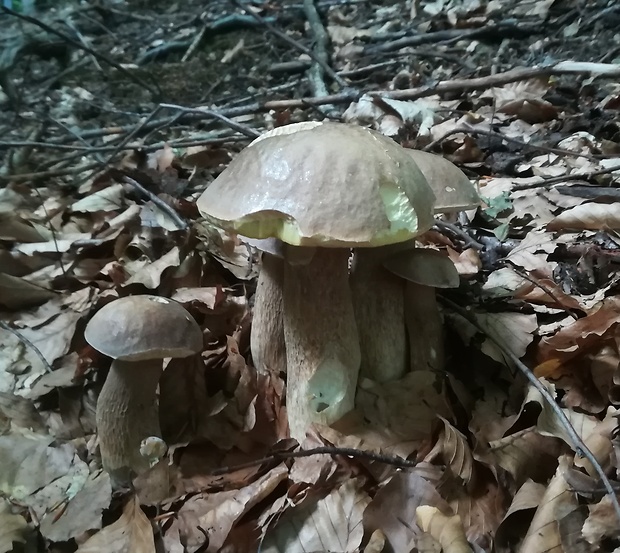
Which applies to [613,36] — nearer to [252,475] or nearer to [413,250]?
[413,250]

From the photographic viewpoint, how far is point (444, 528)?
52.2 inches

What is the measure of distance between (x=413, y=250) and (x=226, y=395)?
871 millimetres

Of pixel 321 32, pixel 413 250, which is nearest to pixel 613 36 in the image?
pixel 321 32

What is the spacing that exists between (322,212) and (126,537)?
3.48 ft

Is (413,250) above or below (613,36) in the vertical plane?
above

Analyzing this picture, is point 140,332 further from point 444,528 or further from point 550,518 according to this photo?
point 550,518

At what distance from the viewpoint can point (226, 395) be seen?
2.03m

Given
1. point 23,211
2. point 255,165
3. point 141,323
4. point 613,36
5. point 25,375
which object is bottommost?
point 613,36

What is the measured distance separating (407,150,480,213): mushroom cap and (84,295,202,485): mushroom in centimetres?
89

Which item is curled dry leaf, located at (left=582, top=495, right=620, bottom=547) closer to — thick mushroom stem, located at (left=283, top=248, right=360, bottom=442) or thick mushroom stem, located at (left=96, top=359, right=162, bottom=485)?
thick mushroom stem, located at (left=283, top=248, right=360, bottom=442)

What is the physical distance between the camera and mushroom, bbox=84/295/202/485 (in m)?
1.59

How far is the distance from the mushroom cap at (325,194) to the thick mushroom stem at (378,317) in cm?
42

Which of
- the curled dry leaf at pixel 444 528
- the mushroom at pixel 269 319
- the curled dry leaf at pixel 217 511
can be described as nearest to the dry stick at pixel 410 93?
the mushroom at pixel 269 319

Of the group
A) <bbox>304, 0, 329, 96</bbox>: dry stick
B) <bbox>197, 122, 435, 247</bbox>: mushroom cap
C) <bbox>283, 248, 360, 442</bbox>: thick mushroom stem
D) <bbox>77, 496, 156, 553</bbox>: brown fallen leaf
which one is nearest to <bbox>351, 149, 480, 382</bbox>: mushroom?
<bbox>283, 248, 360, 442</bbox>: thick mushroom stem
